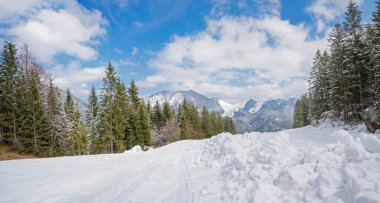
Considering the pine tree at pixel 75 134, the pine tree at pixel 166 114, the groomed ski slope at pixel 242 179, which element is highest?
the pine tree at pixel 166 114

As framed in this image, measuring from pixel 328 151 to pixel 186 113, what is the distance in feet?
219

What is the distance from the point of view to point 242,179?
6781 mm

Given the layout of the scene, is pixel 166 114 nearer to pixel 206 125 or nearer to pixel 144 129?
pixel 144 129

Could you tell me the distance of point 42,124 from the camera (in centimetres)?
3331

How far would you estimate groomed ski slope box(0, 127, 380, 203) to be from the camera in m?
4.78

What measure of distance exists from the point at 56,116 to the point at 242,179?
36379 millimetres

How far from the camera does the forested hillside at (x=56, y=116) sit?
32.7 metres

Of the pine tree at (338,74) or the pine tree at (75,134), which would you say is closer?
the pine tree at (338,74)

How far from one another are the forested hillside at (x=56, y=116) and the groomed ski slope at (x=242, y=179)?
80.3 feet

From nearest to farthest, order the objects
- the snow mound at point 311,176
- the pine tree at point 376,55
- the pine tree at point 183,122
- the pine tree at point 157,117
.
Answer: the snow mound at point 311,176 < the pine tree at point 376,55 < the pine tree at point 157,117 < the pine tree at point 183,122

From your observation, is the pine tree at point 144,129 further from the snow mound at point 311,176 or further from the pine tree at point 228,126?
the pine tree at point 228,126

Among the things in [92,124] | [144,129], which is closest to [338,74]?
[144,129]

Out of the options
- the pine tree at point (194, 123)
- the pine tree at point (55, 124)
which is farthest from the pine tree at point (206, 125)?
the pine tree at point (55, 124)

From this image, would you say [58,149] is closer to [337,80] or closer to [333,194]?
[333,194]
